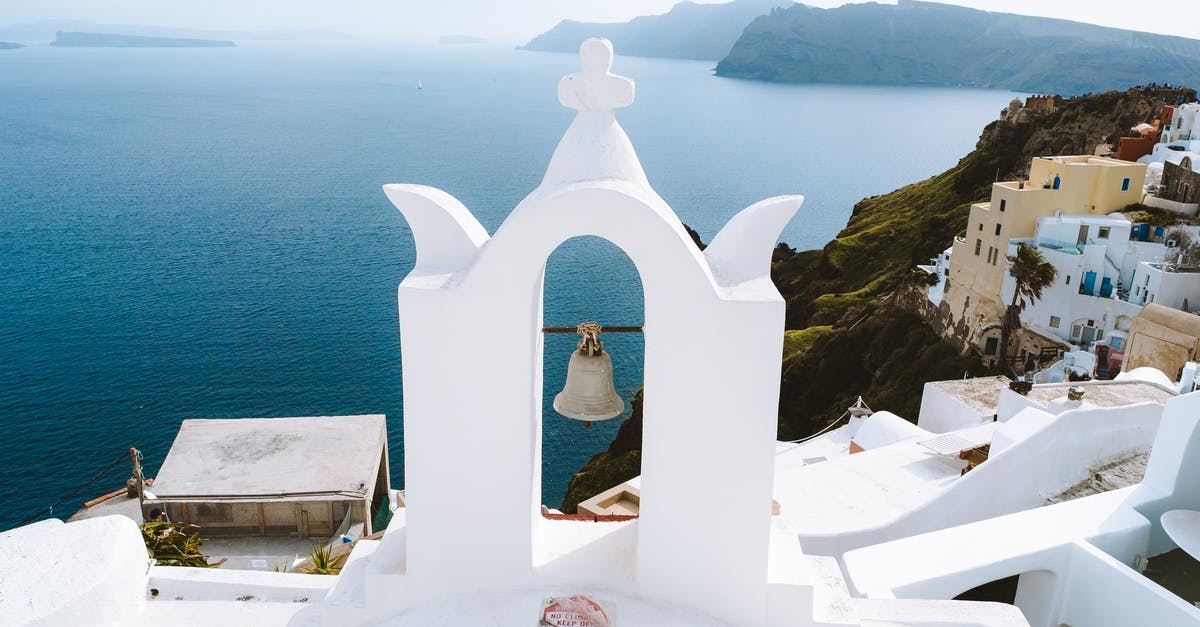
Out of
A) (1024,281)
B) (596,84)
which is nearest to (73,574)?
(596,84)

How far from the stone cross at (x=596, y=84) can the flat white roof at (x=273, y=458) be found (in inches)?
632

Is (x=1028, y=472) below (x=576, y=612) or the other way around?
below

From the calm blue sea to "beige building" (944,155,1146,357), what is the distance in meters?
16.5

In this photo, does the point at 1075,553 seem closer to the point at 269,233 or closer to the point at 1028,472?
the point at 1028,472

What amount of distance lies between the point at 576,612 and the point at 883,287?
50.9 metres

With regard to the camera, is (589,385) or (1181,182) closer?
(589,385)

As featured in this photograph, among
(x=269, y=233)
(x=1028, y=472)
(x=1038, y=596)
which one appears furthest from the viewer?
(x=269, y=233)

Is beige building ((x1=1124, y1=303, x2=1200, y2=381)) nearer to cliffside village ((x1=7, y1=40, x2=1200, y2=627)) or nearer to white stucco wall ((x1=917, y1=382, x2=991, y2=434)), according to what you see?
white stucco wall ((x1=917, y1=382, x2=991, y2=434))

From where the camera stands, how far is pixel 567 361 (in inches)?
1480

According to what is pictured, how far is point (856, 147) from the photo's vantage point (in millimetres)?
110062

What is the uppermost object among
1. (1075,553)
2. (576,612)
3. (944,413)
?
(576,612)

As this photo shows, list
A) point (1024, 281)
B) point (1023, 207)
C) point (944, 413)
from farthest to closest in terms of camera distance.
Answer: point (1023, 207)
point (1024, 281)
point (944, 413)

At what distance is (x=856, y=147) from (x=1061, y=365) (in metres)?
81.4

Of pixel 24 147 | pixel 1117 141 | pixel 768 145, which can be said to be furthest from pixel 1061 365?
pixel 24 147
